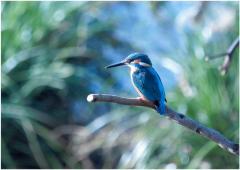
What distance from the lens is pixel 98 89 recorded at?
420 centimetres

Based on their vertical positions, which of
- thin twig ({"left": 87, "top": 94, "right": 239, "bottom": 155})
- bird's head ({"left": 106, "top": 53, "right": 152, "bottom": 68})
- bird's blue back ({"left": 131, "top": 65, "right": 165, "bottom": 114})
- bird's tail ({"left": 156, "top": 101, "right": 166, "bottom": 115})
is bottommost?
thin twig ({"left": 87, "top": 94, "right": 239, "bottom": 155})

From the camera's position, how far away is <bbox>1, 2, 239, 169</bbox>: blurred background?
12.2 ft

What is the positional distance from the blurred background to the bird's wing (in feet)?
6.31

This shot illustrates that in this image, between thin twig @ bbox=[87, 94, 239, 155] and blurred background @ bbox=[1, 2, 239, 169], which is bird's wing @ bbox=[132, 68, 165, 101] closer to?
thin twig @ bbox=[87, 94, 239, 155]

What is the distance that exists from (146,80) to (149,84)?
22 mm

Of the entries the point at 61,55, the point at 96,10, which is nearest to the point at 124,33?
the point at 96,10

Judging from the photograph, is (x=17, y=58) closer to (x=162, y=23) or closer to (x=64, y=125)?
(x=64, y=125)

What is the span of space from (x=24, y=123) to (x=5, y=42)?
597 mm

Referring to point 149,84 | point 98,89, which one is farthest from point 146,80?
point 98,89

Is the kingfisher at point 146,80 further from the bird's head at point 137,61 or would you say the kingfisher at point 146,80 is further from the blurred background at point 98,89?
the blurred background at point 98,89

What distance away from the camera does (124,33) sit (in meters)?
4.60

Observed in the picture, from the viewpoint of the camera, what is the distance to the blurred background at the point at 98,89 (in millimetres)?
3719

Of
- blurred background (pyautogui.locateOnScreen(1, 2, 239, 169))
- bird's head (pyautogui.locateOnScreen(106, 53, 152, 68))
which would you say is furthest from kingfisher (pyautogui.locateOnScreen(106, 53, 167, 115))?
blurred background (pyautogui.locateOnScreen(1, 2, 239, 169))

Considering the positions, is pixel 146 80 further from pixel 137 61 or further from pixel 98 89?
pixel 98 89
